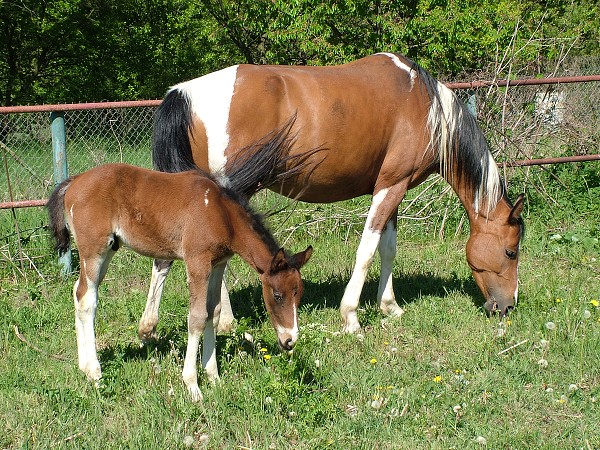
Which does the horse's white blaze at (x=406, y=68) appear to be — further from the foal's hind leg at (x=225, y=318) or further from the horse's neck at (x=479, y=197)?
the foal's hind leg at (x=225, y=318)

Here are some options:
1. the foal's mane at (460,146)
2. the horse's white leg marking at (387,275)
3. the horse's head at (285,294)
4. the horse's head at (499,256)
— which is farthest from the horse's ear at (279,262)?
the horse's head at (499,256)

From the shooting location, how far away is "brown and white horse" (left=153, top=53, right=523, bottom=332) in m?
5.38

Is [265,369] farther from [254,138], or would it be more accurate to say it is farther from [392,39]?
[392,39]

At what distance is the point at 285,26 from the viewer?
51.5 ft

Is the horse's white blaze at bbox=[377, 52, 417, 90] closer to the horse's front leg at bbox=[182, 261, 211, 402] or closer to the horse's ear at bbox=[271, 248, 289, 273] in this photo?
the horse's ear at bbox=[271, 248, 289, 273]

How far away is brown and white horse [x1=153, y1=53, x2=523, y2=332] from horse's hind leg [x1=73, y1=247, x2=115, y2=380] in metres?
1.06

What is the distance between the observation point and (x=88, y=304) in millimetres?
4527

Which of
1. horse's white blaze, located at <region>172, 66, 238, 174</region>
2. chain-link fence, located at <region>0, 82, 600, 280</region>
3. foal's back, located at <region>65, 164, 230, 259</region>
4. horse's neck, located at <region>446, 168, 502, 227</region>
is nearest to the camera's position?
foal's back, located at <region>65, 164, 230, 259</region>

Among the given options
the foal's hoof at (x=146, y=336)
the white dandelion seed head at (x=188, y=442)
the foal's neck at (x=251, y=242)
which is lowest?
the foal's hoof at (x=146, y=336)

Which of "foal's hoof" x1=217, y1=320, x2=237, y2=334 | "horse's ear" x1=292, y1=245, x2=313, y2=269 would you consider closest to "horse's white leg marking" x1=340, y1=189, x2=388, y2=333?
"foal's hoof" x1=217, y1=320, x2=237, y2=334

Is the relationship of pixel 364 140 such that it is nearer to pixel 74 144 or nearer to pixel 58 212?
pixel 58 212

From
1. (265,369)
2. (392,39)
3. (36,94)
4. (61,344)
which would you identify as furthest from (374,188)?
(36,94)

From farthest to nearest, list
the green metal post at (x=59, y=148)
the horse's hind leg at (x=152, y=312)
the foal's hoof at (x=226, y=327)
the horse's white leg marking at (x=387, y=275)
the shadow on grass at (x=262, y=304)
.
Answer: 1. the green metal post at (x=59, y=148)
2. the horse's white leg marking at (x=387, y=275)
3. the foal's hoof at (x=226, y=327)
4. the horse's hind leg at (x=152, y=312)
5. the shadow on grass at (x=262, y=304)

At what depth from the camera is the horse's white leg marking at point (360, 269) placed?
5.78m
